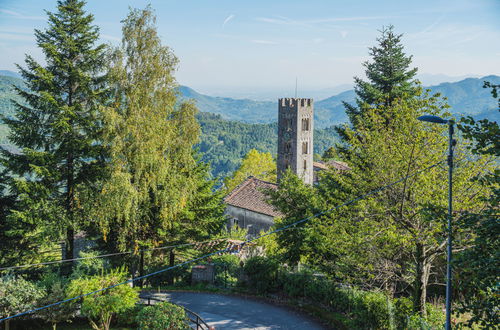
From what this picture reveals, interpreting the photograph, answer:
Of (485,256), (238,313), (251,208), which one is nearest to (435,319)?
(485,256)

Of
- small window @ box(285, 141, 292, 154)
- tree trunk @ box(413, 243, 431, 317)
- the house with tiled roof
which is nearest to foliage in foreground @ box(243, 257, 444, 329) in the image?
tree trunk @ box(413, 243, 431, 317)

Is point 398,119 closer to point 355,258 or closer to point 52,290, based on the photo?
point 355,258

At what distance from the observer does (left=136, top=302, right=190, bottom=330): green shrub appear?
15.0 metres

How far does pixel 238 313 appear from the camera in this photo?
1819cm

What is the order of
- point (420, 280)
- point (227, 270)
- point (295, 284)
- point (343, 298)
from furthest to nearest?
point (227, 270)
point (295, 284)
point (343, 298)
point (420, 280)

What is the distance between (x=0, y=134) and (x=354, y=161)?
193227 millimetres

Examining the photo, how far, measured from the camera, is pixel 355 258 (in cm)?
1462

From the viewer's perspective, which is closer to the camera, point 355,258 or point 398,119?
point 355,258

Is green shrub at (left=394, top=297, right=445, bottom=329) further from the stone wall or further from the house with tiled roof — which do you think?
the stone wall

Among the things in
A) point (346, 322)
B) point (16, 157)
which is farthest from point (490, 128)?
point (16, 157)

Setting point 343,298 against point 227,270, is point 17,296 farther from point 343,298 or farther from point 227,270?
point 343,298

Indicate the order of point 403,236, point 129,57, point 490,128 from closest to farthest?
point 490,128 < point 403,236 < point 129,57

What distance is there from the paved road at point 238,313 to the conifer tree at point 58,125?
706 centimetres

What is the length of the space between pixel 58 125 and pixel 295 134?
35441mm
